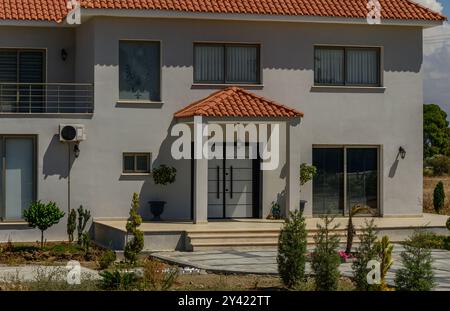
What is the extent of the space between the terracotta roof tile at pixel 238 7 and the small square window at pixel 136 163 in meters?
4.35

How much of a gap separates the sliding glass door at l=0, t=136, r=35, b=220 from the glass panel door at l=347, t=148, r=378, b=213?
989 centimetres

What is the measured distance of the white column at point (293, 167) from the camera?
30.3 metres

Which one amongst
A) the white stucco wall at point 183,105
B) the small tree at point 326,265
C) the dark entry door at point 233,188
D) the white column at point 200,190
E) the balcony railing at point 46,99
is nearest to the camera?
the small tree at point 326,265

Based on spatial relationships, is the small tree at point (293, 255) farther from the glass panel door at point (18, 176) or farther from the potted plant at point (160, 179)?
the glass panel door at point (18, 176)

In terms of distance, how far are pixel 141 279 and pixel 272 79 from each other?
14.1 metres

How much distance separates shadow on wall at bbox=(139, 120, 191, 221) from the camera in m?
30.7

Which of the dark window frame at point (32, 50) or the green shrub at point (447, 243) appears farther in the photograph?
the dark window frame at point (32, 50)

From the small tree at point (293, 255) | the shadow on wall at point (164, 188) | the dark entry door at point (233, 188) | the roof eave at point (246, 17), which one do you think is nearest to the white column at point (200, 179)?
the shadow on wall at point (164, 188)

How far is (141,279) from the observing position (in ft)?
61.7

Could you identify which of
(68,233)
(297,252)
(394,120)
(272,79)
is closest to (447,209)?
(394,120)

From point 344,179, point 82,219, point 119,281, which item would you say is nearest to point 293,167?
point 344,179

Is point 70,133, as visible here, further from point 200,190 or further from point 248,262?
point 248,262
